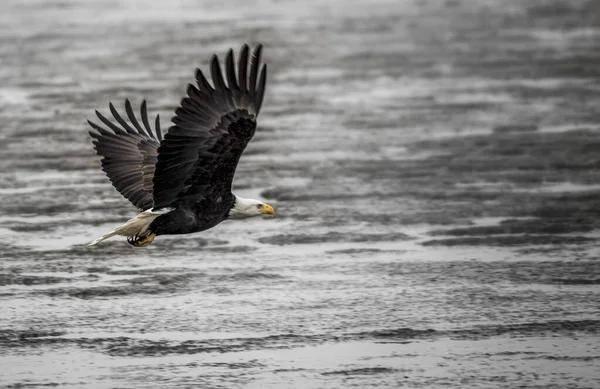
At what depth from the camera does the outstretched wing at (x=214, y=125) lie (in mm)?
7852

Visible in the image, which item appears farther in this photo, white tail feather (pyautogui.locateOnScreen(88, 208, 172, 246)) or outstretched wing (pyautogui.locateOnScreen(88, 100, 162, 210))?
outstretched wing (pyautogui.locateOnScreen(88, 100, 162, 210))

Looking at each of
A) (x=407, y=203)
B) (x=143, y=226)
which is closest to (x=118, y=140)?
(x=143, y=226)

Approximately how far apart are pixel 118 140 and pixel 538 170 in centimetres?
418

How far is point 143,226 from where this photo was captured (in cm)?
852

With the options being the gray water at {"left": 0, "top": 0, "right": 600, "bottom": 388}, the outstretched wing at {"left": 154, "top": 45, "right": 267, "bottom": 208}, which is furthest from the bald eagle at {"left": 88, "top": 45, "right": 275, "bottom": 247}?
the gray water at {"left": 0, "top": 0, "right": 600, "bottom": 388}

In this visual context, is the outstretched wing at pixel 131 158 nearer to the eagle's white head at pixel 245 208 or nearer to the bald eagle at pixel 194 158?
the bald eagle at pixel 194 158

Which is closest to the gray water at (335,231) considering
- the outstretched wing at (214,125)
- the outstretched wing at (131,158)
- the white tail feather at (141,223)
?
the white tail feather at (141,223)

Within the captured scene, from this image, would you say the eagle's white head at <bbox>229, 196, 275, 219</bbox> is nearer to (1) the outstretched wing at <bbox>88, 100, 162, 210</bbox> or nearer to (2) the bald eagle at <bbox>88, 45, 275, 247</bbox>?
(2) the bald eagle at <bbox>88, 45, 275, 247</bbox>

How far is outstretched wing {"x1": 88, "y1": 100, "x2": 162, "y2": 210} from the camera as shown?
904 cm

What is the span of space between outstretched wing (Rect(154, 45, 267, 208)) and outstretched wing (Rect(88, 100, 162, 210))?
758mm

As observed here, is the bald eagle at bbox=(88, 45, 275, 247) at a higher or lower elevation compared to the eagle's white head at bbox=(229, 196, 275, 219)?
higher

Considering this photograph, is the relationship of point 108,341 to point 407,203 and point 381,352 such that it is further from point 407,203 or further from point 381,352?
point 407,203

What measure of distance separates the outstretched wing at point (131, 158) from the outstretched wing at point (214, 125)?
76 cm

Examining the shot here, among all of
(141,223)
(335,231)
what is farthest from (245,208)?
(335,231)
